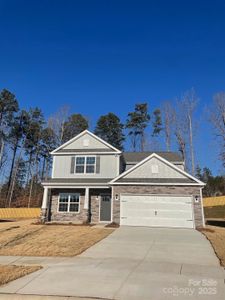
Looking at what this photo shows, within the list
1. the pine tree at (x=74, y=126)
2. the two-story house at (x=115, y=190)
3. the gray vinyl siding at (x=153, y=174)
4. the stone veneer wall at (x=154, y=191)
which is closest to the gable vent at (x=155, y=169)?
the two-story house at (x=115, y=190)

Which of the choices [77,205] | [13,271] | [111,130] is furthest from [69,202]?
[111,130]

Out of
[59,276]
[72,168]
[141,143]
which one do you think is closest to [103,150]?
[72,168]

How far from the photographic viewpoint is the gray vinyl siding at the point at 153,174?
20023mm

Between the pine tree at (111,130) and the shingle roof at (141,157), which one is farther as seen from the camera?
the pine tree at (111,130)

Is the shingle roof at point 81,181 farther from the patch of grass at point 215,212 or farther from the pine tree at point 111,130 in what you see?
the pine tree at point 111,130

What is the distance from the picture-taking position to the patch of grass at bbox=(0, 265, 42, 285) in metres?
6.95

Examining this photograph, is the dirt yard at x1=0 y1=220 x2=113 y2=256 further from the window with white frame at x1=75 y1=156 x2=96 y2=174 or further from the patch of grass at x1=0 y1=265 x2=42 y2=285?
the window with white frame at x1=75 y1=156 x2=96 y2=174

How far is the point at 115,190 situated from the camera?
19.7 meters

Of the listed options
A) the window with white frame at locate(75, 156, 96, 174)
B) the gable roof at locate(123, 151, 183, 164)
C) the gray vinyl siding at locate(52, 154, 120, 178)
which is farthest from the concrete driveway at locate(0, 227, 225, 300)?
the gable roof at locate(123, 151, 183, 164)

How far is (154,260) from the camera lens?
31.0 ft

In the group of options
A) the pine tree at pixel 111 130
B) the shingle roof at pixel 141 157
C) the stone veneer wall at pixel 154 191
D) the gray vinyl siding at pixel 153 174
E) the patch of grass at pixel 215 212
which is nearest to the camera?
the stone veneer wall at pixel 154 191

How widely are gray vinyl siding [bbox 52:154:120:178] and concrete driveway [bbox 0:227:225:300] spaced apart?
10.1 meters

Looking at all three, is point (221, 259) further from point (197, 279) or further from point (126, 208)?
point (126, 208)

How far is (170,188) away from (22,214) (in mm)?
19016
